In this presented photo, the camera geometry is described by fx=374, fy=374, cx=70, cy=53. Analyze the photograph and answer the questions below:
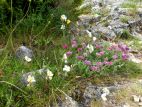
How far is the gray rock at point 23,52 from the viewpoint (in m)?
5.07

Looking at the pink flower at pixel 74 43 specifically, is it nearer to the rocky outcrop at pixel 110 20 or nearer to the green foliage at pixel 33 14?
the green foliage at pixel 33 14

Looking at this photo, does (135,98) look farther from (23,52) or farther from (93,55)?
(23,52)

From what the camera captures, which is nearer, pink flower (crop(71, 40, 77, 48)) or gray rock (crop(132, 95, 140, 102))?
gray rock (crop(132, 95, 140, 102))

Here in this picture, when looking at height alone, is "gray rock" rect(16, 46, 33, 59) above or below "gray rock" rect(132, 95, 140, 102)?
above

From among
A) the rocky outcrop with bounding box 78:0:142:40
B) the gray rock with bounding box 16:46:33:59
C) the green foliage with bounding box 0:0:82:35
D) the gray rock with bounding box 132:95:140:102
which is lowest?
the rocky outcrop with bounding box 78:0:142:40

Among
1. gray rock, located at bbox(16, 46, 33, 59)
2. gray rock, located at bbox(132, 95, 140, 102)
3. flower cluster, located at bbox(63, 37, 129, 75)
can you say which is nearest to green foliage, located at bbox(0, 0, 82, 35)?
gray rock, located at bbox(16, 46, 33, 59)

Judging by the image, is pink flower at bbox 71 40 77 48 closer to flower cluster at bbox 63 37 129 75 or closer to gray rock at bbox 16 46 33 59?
flower cluster at bbox 63 37 129 75

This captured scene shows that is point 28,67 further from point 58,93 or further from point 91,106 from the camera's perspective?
point 91,106

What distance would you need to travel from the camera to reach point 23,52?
509cm

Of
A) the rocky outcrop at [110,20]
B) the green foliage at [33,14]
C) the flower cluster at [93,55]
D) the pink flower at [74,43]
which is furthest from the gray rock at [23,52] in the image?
the rocky outcrop at [110,20]

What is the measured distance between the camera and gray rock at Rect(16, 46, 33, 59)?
5.07 metres

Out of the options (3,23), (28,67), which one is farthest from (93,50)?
(3,23)

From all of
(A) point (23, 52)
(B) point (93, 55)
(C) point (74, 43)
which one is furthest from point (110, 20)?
(A) point (23, 52)

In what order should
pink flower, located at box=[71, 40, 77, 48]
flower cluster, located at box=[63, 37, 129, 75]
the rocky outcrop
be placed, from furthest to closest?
1. the rocky outcrop
2. pink flower, located at box=[71, 40, 77, 48]
3. flower cluster, located at box=[63, 37, 129, 75]
